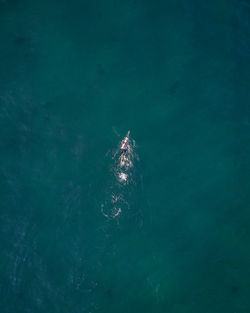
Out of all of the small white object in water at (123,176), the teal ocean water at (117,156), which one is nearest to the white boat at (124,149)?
the teal ocean water at (117,156)

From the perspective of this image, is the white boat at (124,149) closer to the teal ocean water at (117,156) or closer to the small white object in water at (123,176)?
the teal ocean water at (117,156)

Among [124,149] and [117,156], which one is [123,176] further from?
[124,149]

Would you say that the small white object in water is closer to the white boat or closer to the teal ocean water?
the teal ocean water

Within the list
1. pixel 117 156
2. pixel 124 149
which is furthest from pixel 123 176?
pixel 124 149

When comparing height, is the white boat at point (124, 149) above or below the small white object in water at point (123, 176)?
above

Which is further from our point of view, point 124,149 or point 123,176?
point 124,149

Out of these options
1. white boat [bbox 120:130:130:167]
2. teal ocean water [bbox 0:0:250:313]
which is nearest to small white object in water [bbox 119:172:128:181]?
teal ocean water [bbox 0:0:250:313]

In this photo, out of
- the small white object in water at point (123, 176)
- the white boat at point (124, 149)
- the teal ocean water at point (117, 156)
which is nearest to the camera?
the teal ocean water at point (117, 156)

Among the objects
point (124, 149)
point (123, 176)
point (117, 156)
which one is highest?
point (124, 149)

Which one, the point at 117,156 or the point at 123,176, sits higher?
the point at 117,156
